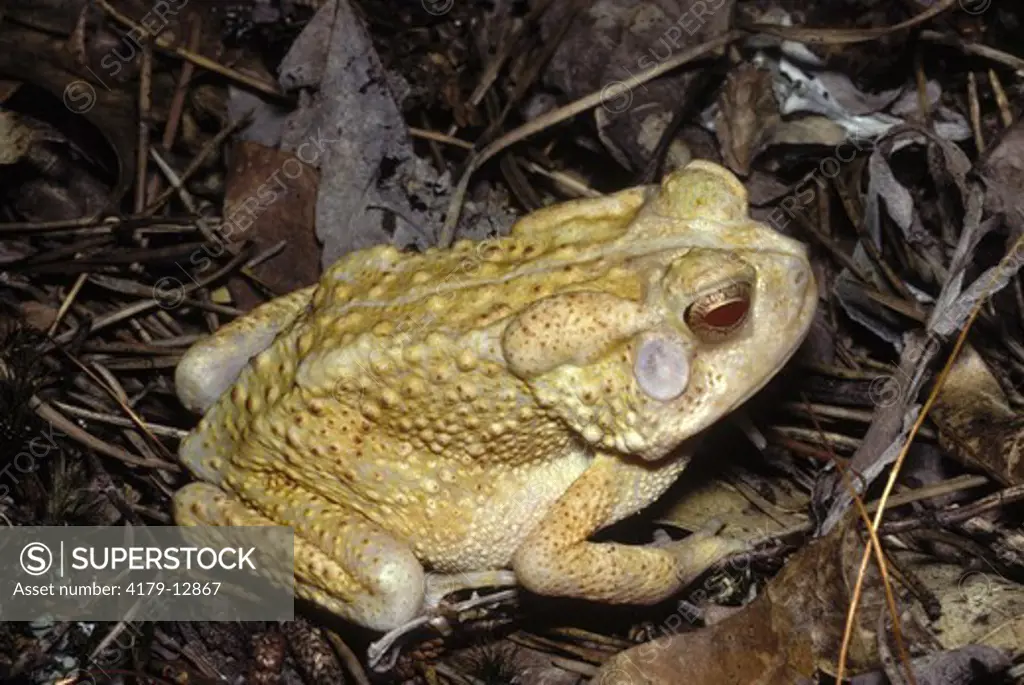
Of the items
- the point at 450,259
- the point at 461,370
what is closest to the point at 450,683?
the point at 461,370

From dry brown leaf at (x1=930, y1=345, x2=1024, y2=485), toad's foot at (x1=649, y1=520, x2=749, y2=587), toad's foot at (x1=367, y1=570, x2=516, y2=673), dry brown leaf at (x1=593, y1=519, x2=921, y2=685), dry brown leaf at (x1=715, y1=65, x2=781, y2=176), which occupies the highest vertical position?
dry brown leaf at (x1=715, y1=65, x2=781, y2=176)

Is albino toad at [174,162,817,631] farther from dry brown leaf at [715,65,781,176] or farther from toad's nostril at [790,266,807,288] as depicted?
dry brown leaf at [715,65,781,176]

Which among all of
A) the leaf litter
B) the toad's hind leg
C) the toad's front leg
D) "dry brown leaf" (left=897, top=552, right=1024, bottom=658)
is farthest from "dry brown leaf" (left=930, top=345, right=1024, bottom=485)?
the toad's hind leg

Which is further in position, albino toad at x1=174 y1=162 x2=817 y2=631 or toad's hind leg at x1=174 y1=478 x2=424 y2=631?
toad's hind leg at x1=174 y1=478 x2=424 y2=631

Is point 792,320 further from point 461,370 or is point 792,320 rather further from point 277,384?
point 277,384

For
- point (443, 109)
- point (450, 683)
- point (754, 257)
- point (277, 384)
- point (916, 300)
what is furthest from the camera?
point (443, 109)

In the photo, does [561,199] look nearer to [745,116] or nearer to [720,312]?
[745,116]

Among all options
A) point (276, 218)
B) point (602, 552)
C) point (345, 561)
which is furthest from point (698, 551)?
point (276, 218)
